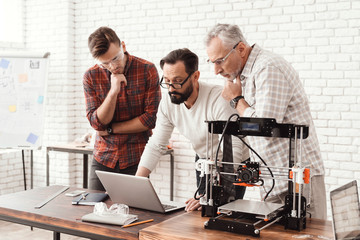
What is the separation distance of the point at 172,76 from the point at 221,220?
904 millimetres

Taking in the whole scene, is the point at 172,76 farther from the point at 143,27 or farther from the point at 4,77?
the point at 4,77

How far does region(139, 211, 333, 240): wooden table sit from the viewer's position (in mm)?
1619

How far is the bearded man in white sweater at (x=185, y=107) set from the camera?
7.63ft

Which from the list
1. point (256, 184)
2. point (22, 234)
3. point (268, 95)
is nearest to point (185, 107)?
point (268, 95)

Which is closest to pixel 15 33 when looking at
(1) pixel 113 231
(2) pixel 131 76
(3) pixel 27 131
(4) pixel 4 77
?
(4) pixel 4 77

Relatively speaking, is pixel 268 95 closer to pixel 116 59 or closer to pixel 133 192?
pixel 133 192

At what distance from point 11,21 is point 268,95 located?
163 inches

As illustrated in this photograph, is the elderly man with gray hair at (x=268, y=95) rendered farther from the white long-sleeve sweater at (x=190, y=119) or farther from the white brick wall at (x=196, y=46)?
the white brick wall at (x=196, y=46)

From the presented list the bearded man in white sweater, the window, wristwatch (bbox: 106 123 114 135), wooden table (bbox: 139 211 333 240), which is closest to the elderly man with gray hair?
wooden table (bbox: 139 211 333 240)

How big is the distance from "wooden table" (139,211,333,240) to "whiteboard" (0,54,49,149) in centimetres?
302

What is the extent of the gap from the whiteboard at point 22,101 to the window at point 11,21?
0.75m

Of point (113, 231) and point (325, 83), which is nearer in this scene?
point (113, 231)

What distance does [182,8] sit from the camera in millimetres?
4324

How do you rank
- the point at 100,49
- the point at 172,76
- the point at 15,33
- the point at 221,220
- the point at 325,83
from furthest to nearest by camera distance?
the point at 15,33
the point at 325,83
the point at 100,49
the point at 172,76
the point at 221,220
